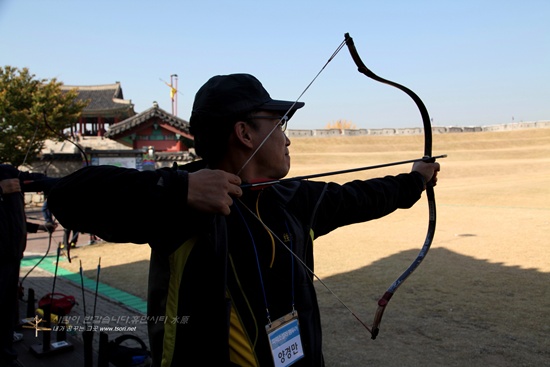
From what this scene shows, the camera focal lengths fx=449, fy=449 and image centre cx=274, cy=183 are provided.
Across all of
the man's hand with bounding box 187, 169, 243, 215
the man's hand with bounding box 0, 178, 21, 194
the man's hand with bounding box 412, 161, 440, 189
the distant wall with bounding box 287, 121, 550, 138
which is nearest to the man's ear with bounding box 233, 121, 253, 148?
the man's hand with bounding box 187, 169, 243, 215

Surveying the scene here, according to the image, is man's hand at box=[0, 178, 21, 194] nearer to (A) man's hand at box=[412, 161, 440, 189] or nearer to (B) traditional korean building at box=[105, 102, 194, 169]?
(A) man's hand at box=[412, 161, 440, 189]

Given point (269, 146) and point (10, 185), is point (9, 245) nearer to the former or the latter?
point (10, 185)

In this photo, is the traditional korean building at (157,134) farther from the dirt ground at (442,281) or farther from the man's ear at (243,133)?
the man's ear at (243,133)

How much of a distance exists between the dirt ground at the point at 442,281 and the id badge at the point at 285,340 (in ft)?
8.71

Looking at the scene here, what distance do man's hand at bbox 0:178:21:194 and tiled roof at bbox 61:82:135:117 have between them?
29.8 metres

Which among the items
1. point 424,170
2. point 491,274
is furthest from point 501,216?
point 424,170

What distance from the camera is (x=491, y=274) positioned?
7066 mm

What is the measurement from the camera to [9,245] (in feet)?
13.4

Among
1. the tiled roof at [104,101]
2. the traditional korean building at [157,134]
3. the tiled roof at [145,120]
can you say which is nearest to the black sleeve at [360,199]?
the traditional korean building at [157,134]

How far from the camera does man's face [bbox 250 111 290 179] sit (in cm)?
164

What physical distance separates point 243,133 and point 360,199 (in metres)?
0.65

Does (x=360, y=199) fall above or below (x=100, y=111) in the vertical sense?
below

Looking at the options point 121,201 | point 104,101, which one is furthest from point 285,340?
point 104,101

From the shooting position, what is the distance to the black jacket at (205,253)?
1.26 metres
